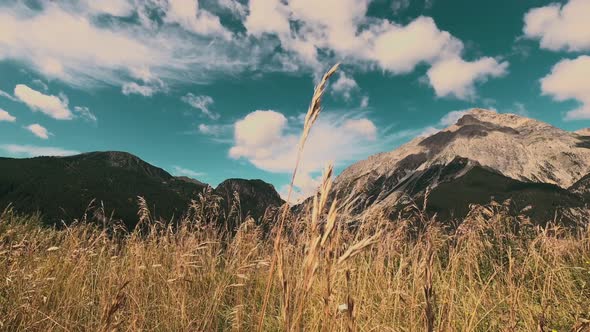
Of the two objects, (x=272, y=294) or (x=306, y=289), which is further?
(x=272, y=294)

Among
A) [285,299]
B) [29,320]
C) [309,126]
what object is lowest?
[29,320]

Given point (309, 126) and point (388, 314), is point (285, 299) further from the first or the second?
point (388, 314)

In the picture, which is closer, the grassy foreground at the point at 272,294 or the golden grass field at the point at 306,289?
the golden grass field at the point at 306,289

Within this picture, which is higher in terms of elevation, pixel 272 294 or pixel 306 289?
pixel 306 289

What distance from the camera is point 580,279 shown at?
4531 mm

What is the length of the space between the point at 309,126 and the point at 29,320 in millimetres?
3124

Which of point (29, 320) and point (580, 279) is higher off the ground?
point (580, 279)

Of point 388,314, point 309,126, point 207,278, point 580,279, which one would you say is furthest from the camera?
point 207,278

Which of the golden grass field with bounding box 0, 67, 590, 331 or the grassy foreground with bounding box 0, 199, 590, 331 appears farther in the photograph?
the grassy foreground with bounding box 0, 199, 590, 331

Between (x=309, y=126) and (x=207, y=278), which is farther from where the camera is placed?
(x=207, y=278)

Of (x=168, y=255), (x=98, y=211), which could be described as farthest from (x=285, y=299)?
(x=98, y=211)

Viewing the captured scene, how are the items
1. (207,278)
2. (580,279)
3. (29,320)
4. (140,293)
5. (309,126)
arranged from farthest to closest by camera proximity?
1. (207,278)
2. (580,279)
3. (140,293)
4. (29,320)
5. (309,126)

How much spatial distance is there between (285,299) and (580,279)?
4988 mm

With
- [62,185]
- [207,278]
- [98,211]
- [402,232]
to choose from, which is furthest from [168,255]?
[62,185]
